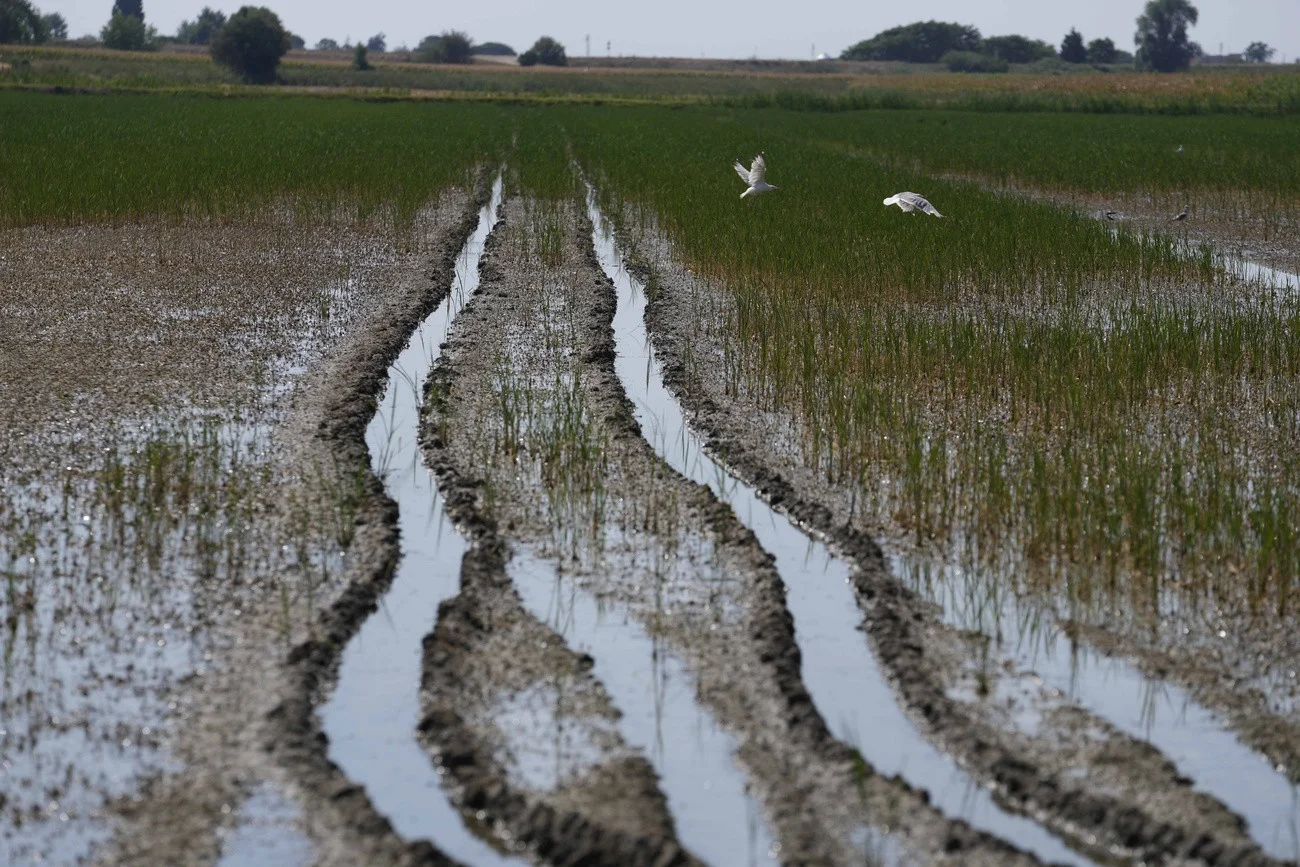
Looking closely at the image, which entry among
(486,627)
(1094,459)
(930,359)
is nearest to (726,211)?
(930,359)

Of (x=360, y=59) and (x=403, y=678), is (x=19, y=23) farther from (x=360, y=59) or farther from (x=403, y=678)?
(x=403, y=678)

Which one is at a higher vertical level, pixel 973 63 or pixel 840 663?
pixel 973 63

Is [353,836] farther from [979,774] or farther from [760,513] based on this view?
[760,513]

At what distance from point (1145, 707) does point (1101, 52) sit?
385 feet

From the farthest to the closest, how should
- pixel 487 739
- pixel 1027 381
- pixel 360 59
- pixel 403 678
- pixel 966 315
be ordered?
pixel 360 59
pixel 966 315
pixel 1027 381
pixel 403 678
pixel 487 739

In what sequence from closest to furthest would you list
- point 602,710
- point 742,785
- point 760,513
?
point 742,785, point 602,710, point 760,513

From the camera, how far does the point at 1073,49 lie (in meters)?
110

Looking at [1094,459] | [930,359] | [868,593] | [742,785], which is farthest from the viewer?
[930,359]

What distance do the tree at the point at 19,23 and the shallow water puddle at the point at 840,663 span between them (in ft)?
269

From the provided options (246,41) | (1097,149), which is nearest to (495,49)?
(246,41)

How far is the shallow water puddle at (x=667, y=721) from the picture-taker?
325 centimetres

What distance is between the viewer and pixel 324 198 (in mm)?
16062

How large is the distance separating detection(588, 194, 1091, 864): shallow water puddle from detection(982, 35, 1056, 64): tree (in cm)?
11004

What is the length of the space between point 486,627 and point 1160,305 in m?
7.37
